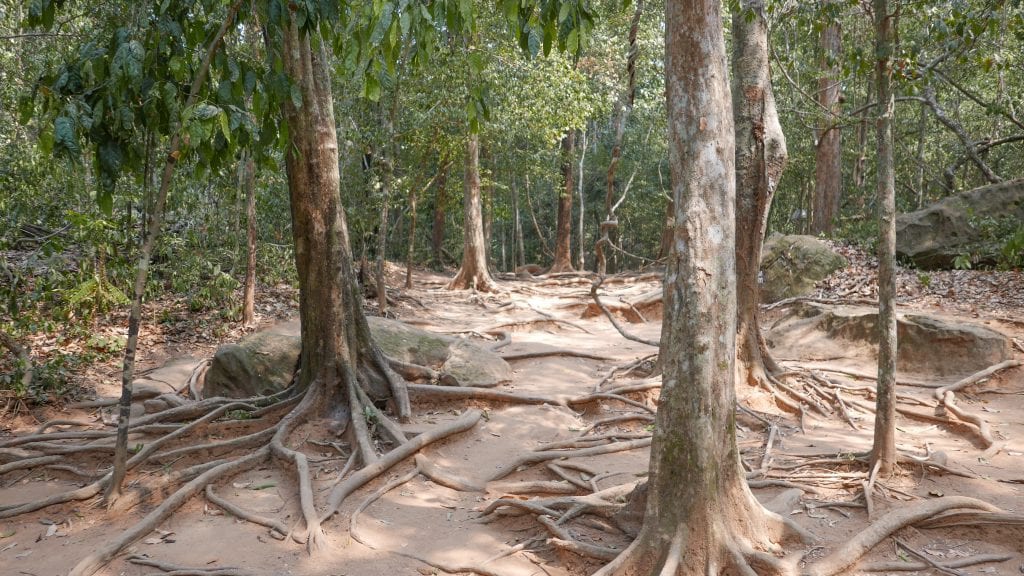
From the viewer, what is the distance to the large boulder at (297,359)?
7.66 metres

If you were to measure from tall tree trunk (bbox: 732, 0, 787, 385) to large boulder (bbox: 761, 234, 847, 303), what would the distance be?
496 centimetres

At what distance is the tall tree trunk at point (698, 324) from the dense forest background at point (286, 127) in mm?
724

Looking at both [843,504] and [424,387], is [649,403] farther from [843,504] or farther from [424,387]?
[843,504]

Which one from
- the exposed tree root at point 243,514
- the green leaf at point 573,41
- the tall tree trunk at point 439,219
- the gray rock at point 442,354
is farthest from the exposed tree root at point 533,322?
the green leaf at point 573,41

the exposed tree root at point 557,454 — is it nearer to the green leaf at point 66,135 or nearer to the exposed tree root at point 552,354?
the exposed tree root at point 552,354

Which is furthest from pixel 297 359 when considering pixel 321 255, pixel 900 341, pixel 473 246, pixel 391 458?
pixel 473 246

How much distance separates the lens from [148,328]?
10312mm

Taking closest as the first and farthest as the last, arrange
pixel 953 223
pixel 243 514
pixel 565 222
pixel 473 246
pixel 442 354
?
pixel 243 514
pixel 442 354
pixel 953 223
pixel 473 246
pixel 565 222

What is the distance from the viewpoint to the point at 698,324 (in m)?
4.02

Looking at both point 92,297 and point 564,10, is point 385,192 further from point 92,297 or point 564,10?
point 564,10

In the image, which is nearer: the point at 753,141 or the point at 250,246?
the point at 753,141

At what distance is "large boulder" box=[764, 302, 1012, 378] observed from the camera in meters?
8.40

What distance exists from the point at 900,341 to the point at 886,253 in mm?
4306

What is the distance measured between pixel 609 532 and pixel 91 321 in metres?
7.91
